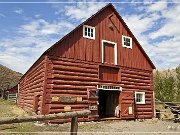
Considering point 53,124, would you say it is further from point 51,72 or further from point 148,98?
point 148,98

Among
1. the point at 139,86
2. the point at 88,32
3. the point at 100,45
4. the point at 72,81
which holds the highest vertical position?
the point at 88,32

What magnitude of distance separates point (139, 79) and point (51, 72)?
9247 millimetres

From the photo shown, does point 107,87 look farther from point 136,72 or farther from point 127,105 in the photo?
point 136,72

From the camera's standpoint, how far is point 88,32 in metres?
20.0

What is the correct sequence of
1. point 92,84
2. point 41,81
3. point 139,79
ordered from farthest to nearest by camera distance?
point 139,79, point 92,84, point 41,81

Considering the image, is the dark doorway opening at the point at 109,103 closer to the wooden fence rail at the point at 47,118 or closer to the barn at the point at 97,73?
the barn at the point at 97,73

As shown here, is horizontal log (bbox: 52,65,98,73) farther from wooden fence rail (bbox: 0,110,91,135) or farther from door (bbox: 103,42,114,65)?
wooden fence rail (bbox: 0,110,91,135)

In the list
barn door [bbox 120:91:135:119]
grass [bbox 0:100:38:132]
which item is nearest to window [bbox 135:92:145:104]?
barn door [bbox 120:91:135:119]

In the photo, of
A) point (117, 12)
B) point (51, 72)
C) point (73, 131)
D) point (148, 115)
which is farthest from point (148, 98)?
point (73, 131)

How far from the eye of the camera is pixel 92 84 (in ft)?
63.6

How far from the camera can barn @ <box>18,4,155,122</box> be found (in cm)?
1755

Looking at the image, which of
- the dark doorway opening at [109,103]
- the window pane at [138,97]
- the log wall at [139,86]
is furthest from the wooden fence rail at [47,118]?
the window pane at [138,97]

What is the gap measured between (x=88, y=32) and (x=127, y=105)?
270 inches

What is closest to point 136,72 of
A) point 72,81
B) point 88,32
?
point 88,32
